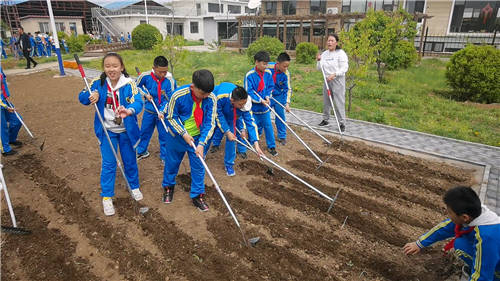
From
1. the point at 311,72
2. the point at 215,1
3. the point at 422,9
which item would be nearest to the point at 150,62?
the point at 311,72

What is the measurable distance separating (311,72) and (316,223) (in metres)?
10.5

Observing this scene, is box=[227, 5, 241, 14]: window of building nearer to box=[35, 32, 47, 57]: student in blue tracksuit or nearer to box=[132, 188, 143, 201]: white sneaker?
box=[35, 32, 47, 57]: student in blue tracksuit

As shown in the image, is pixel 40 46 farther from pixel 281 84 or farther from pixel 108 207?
pixel 108 207

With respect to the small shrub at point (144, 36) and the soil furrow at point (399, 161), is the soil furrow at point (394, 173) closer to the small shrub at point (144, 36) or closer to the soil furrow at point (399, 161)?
the soil furrow at point (399, 161)

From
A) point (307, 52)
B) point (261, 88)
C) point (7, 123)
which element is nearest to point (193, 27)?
point (307, 52)

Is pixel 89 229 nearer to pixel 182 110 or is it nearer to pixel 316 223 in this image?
pixel 182 110

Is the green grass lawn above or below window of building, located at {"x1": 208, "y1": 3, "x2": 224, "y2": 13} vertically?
below

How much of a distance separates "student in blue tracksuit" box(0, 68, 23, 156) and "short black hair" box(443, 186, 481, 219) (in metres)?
6.58

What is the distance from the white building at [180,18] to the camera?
31.5 meters

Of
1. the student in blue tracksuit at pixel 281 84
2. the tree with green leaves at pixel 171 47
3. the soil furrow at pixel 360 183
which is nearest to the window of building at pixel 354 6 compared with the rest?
the tree with green leaves at pixel 171 47

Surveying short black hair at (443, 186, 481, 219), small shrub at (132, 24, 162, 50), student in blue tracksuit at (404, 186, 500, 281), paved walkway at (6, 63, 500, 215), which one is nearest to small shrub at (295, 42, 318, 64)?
paved walkway at (6, 63, 500, 215)

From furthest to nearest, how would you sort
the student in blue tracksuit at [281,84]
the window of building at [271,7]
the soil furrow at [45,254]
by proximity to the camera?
1. the window of building at [271,7]
2. the student in blue tracksuit at [281,84]
3. the soil furrow at [45,254]

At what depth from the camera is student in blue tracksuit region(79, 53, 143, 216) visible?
3607 millimetres

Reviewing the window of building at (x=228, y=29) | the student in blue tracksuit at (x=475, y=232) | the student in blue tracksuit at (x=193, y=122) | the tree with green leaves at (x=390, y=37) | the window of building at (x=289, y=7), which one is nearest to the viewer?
→ the student in blue tracksuit at (x=475, y=232)
